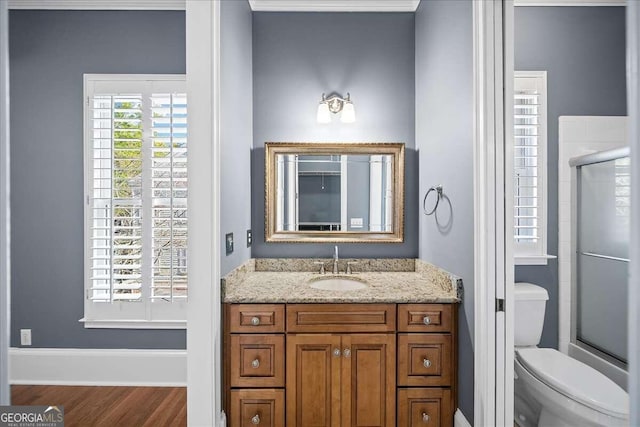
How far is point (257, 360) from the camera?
1.84 meters

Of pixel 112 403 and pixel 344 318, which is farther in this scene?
pixel 112 403

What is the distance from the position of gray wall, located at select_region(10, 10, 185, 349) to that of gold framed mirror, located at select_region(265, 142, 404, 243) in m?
1.11

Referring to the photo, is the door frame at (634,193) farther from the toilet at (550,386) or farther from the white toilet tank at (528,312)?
the white toilet tank at (528,312)

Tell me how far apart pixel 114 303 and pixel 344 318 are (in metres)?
1.85

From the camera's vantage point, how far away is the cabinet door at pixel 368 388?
72.6 inches

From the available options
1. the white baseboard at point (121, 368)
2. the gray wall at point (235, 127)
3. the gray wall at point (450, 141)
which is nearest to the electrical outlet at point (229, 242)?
the gray wall at point (235, 127)

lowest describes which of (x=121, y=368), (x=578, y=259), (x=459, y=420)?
(x=121, y=368)

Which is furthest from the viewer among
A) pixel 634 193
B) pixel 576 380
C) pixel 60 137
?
pixel 60 137

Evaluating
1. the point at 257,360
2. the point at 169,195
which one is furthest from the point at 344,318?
the point at 169,195

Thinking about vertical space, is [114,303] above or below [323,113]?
below

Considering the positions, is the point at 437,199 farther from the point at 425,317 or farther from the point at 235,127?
the point at 235,127

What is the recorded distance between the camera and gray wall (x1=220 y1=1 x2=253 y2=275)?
189cm

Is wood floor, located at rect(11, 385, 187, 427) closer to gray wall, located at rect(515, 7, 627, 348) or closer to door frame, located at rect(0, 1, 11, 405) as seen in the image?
door frame, located at rect(0, 1, 11, 405)

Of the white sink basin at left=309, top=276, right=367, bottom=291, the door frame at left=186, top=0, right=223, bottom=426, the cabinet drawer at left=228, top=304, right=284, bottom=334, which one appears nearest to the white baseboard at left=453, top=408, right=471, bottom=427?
the white sink basin at left=309, top=276, right=367, bottom=291
